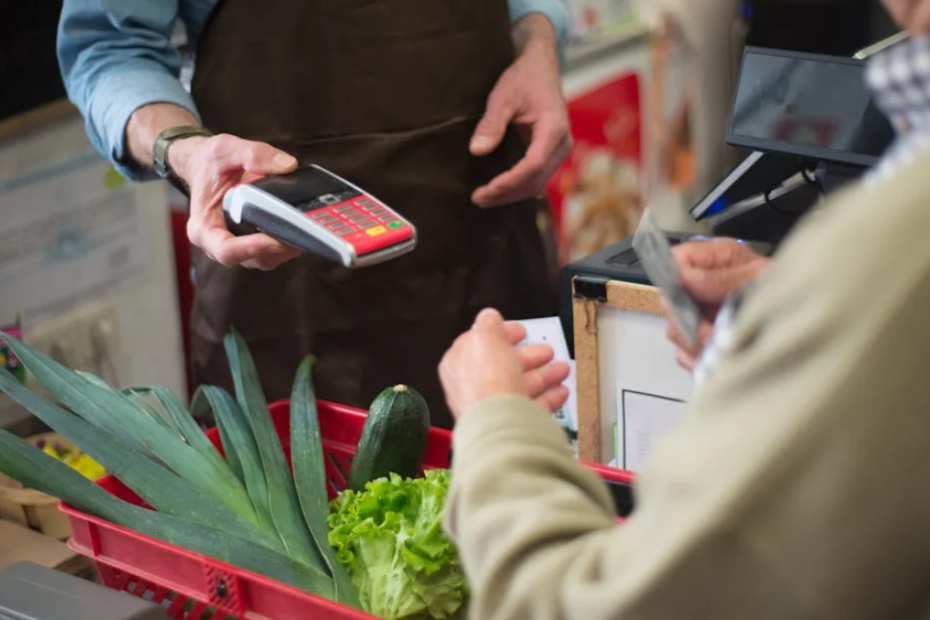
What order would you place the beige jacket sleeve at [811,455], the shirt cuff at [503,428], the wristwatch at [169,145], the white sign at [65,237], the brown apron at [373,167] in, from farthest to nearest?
the white sign at [65,237], the brown apron at [373,167], the wristwatch at [169,145], the shirt cuff at [503,428], the beige jacket sleeve at [811,455]

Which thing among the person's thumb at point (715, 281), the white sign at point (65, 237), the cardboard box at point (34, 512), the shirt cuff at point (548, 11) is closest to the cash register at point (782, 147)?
the person's thumb at point (715, 281)

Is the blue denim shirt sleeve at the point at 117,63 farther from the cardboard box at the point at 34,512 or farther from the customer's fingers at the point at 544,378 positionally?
the customer's fingers at the point at 544,378

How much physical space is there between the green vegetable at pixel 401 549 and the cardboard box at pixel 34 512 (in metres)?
0.45

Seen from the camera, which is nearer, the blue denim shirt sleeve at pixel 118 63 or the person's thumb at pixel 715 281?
the person's thumb at pixel 715 281

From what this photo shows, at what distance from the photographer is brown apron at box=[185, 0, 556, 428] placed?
1.21 meters

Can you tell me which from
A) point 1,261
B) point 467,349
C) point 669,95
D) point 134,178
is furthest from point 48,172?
point 669,95

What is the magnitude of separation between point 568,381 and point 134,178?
1.64 ft

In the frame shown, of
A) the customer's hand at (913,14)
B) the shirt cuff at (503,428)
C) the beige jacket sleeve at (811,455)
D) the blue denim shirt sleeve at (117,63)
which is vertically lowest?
the blue denim shirt sleeve at (117,63)

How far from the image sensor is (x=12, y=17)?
1.63 m

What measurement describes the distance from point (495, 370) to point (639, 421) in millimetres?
382

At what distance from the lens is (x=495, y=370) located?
2.26 ft

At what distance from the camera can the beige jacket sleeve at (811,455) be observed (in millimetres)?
463

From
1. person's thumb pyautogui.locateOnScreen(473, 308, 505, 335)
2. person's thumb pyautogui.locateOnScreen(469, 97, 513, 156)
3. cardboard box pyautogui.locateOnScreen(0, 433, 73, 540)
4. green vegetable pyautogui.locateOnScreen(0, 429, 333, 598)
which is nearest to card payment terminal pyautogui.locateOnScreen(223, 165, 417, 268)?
person's thumb pyautogui.locateOnScreen(473, 308, 505, 335)

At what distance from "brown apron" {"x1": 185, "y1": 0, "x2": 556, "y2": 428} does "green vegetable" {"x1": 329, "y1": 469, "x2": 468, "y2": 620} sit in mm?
261
